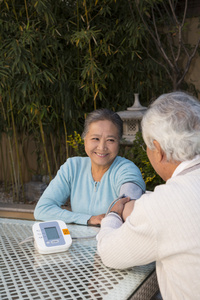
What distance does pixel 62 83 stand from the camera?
13.4 ft

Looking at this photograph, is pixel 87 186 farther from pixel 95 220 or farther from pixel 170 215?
pixel 170 215

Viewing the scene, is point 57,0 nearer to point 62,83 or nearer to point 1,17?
point 1,17

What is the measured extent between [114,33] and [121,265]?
3.33 m

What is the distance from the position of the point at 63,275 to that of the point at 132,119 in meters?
2.61

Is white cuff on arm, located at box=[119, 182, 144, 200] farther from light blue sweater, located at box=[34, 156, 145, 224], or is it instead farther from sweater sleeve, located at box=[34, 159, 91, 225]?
sweater sleeve, located at box=[34, 159, 91, 225]

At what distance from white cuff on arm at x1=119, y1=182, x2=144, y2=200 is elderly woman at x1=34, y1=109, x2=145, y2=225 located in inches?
1.1

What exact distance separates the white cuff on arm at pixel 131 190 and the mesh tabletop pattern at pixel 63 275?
1.62 ft

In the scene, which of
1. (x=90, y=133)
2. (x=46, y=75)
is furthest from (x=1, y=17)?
(x=90, y=133)

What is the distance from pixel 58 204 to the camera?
212 centimetres

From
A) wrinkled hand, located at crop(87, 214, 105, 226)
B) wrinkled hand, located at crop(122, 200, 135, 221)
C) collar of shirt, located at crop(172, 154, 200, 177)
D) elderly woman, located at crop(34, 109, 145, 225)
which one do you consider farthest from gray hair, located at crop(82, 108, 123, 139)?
collar of shirt, located at crop(172, 154, 200, 177)

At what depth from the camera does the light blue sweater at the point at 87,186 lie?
210 cm

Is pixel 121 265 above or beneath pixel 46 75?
beneath

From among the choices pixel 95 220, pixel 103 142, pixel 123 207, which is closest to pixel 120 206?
pixel 123 207

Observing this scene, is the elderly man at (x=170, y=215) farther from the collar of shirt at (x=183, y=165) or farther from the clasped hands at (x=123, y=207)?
the clasped hands at (x=123, y=207)
